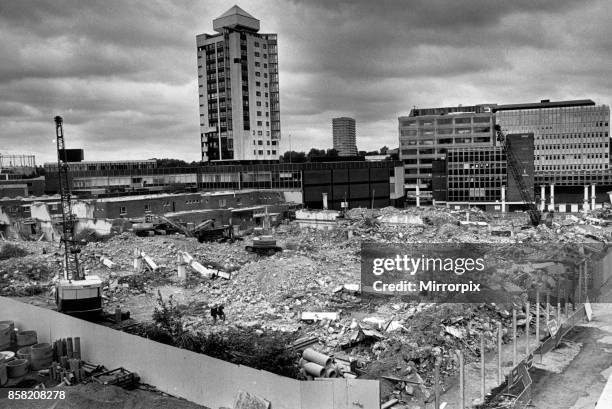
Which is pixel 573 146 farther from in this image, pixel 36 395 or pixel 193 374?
pixel 36 395

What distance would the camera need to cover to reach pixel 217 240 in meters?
37.9

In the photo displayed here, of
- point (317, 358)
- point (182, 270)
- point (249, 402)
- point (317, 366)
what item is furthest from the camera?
point (182, 270)

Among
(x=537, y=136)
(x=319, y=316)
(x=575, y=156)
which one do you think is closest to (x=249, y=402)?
(x=319, y=316)

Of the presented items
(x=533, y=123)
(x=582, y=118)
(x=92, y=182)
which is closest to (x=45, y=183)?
(x=92, y=182)

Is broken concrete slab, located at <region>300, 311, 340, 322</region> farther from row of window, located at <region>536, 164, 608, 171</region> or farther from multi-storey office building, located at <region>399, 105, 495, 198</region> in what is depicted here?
row of window, located at <region>536, 164, 608, 171</region>

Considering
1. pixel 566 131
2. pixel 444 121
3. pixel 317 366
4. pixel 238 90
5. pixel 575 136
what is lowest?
pixel 317 366

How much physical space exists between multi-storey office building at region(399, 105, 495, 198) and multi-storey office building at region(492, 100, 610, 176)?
1028 centimetres

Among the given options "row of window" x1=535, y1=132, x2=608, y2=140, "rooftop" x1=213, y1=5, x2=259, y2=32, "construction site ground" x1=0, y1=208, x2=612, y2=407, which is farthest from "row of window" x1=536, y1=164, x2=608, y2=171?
"rooftop" x1=213, y1=5, x2=259, y2=32

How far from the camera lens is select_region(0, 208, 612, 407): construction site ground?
16656 mm

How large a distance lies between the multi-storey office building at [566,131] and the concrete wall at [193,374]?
256 ft

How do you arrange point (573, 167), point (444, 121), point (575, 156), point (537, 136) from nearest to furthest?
point (444, 121), point (575, 156), point (573, 167), point (537, 136)

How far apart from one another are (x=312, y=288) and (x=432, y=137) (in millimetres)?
63319

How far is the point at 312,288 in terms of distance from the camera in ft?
75.9

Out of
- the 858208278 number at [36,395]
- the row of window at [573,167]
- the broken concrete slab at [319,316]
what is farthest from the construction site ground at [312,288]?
the row of window at [573,167]
